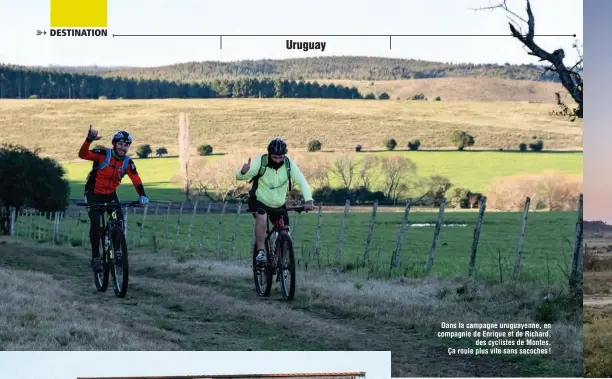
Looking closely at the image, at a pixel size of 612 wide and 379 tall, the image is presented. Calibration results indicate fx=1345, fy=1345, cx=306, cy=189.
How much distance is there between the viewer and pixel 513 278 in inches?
734

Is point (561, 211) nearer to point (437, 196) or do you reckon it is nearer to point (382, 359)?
point (437, 196)

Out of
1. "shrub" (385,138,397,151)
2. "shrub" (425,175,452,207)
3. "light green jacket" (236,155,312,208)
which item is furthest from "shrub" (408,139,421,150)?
"light green jacket" (236,155,312,208)

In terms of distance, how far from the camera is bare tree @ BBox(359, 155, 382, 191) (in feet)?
69.6

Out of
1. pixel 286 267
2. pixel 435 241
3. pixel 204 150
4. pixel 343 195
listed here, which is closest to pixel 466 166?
pixel 343 195

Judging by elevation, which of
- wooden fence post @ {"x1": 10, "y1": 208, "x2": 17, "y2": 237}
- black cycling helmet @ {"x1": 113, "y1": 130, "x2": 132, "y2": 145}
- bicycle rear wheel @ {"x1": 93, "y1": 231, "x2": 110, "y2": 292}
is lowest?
wooden fence post @ {"x1": 10, "y1": 208, "x2": 17, "y2": 237}

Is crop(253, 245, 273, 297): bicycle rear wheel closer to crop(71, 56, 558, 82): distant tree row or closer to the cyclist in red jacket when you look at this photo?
the cyclist in red jacket

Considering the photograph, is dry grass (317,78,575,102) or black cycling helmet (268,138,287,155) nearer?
black cycling helmet (268,138,287,155)

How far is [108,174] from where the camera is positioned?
15945 millimetres

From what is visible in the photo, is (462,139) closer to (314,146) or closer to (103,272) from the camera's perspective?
(314,146)

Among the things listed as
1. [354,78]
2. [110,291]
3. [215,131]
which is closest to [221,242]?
[215,131]

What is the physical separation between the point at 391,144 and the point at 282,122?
2326mm

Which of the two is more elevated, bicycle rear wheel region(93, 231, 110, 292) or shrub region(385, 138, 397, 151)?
shrub region(385, 138, 397, 151)

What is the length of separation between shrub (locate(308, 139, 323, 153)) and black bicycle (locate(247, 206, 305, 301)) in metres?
4.04

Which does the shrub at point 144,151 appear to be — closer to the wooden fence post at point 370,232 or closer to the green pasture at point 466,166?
the green pasture at point 466,166
